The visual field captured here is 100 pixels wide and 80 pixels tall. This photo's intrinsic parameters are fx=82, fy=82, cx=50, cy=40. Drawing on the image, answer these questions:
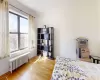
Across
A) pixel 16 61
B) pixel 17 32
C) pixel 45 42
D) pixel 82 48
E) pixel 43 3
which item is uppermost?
pixel 43 3

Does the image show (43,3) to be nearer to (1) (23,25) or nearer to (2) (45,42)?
(1) (23,25)

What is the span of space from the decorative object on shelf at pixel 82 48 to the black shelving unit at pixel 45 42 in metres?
1.34

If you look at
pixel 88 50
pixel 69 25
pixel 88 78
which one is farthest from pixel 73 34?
pixel 88 78

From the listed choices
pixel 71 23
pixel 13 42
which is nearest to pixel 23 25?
pixel 13 42

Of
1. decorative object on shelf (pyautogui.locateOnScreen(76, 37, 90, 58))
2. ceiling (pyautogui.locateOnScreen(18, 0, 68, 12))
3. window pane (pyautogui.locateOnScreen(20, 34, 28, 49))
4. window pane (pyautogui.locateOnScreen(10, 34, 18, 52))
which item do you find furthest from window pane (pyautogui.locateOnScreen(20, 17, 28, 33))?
decorative object on shelf (pyautogui.locateOnScreen(76, 37, 90, 58))

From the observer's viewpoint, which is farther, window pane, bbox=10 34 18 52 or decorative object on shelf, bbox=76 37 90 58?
decorative object on shelf, bbox=76 37 90 58

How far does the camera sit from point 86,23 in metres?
3.84

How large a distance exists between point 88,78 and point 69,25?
3.10 metres

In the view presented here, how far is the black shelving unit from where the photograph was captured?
442cm

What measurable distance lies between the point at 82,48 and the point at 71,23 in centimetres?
134

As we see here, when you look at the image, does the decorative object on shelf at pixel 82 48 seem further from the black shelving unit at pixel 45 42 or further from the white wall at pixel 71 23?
the black shelving unit at pixel 45 42

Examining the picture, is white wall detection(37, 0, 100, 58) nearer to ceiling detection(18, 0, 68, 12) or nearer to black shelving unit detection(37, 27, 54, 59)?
ceiling detection(18, 0, 68, 12)

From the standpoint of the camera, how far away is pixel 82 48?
12.0 ft

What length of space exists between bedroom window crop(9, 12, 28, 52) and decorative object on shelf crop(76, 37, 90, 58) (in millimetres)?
2528
